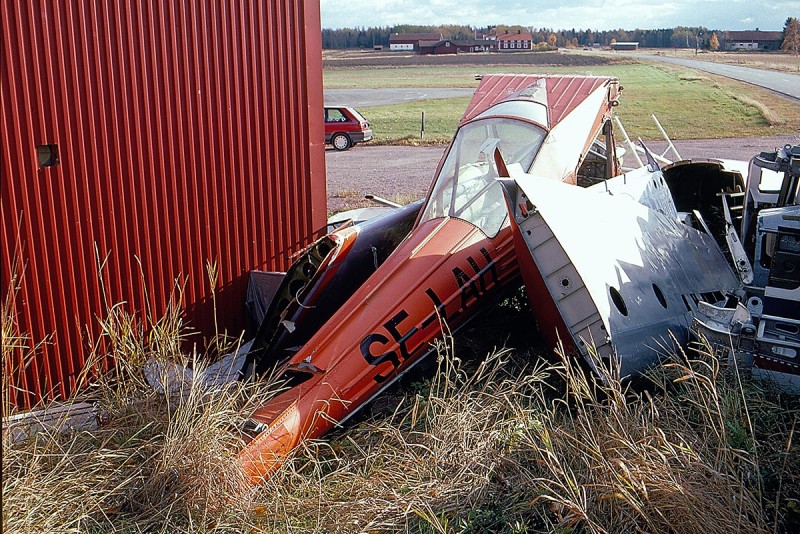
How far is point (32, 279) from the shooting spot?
5809 millimetres

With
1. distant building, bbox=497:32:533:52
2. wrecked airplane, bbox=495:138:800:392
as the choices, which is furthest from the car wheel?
distant building, bbox=497:32:533:52

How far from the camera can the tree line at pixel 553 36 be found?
15038cm

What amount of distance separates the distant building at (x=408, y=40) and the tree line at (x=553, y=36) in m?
3.72

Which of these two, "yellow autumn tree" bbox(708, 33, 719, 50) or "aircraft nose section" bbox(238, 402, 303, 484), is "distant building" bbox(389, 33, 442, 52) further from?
"aircraft nose section" bbox(238, 402, 303, 484)

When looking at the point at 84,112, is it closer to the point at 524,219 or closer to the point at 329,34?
the point at 524,219

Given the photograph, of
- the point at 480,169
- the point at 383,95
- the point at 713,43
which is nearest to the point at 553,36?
the point at 713,43

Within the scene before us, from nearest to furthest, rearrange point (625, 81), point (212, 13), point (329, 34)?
point (212, 13)
point (625, 81)
point (329, 34)

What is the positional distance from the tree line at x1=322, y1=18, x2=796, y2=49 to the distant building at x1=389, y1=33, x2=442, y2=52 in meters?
3.72

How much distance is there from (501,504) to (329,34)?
153 metres

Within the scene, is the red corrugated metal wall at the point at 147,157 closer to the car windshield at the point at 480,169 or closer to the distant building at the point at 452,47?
the car windshield at the point at 480,169

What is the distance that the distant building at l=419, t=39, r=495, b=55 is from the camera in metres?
124

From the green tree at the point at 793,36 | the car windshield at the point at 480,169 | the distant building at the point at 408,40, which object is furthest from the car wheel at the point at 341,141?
the distant building at the point at 408,40

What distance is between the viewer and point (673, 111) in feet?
115

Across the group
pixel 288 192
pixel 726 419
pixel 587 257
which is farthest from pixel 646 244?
pixel 288 192
